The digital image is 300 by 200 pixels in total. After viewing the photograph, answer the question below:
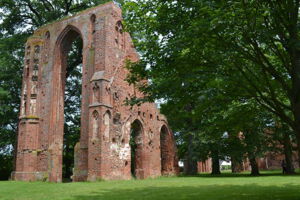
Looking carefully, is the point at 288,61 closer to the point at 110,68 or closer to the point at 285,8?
the point at 285,8

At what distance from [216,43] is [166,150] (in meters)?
19.9

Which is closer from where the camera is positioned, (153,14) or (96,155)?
(153,14)

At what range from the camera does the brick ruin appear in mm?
18000

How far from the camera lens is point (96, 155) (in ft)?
57.0

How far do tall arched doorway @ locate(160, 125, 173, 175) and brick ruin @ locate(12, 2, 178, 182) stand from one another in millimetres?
1762

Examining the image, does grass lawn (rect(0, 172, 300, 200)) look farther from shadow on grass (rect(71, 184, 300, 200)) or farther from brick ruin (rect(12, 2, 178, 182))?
brick ruin (rect(12, 2, 178, 182))

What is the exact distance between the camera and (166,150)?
1035 inches

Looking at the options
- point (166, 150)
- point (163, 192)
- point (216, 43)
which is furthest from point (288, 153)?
point (216, 43)

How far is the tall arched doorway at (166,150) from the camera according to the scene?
25891 millimetres

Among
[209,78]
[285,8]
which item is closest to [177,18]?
[209,78]

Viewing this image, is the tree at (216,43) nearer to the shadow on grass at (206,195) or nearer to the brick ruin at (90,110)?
the shadow on grass at (206,195)

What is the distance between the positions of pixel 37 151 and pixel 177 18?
16.3 meters

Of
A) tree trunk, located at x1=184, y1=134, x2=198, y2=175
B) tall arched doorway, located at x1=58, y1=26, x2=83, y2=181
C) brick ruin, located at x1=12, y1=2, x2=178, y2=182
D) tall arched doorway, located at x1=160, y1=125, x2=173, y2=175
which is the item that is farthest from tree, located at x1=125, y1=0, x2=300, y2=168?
tall arched doorway, located at x1=58, y1=26, x2=83, y2=181

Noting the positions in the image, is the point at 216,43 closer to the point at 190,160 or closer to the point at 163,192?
the point at 163,192
